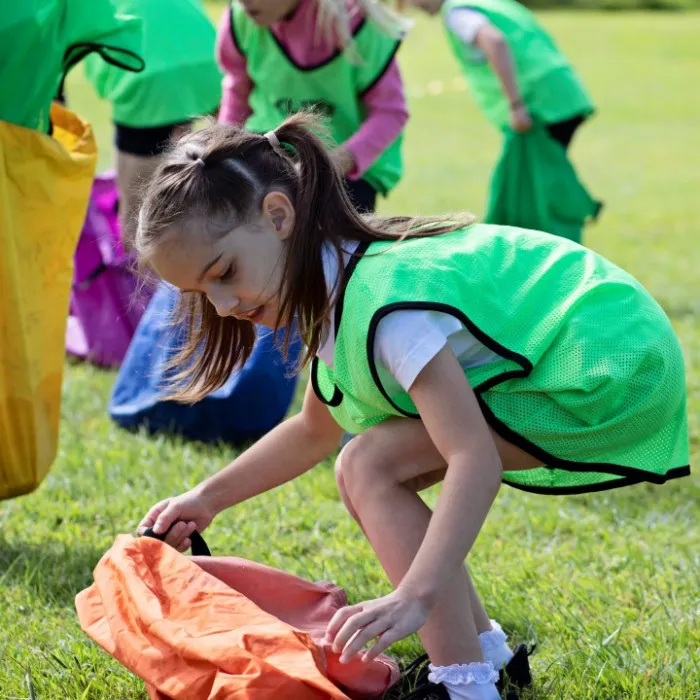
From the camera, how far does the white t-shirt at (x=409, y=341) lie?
6.05 feet

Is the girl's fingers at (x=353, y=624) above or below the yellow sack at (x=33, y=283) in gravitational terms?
above

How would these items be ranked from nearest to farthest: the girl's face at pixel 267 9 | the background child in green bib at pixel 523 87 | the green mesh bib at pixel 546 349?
the green mesh bib at pixel 546 349
the girl's face at pixel 267 9
the background child in green bib at pixel 523 87

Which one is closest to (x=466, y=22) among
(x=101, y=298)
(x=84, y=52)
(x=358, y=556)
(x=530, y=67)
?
(x=530, y=67)

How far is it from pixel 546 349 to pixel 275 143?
0.55 metres

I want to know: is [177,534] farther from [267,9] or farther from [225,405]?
[267,9]

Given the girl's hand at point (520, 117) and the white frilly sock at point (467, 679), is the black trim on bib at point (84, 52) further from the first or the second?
the girl's hand at point (520, 117)

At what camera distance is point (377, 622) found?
5.64 ft

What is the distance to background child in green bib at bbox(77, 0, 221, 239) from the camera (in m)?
4.34

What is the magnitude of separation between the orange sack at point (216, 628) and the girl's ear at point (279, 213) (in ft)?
1.99

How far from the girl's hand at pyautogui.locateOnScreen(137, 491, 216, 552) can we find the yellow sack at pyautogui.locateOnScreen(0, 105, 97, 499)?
0.67 m

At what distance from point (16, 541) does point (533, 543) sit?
1.23 m

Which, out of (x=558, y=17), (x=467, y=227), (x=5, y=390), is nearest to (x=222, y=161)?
(x=467, y=227)

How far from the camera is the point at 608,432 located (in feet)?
6.64

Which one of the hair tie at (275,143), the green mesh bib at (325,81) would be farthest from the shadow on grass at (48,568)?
the green mesh bib at (325,81)
